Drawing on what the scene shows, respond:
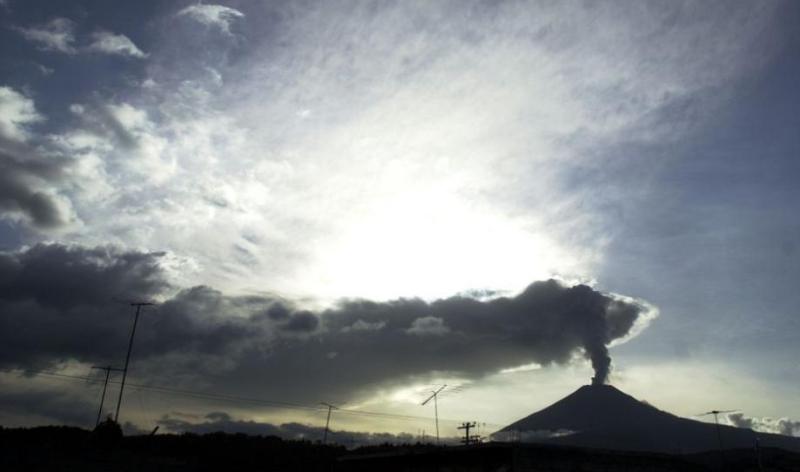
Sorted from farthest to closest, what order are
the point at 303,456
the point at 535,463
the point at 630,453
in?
the point at 303,456 → the point at 630,453 → the point at 535,463

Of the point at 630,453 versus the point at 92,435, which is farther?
the point at 92,435

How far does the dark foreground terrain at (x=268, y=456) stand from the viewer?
25719 millimetres

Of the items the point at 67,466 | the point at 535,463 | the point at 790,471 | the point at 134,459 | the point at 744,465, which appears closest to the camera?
the point at 535,463

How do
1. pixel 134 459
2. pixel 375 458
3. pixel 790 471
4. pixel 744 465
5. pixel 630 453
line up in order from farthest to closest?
pixel 744 465 < pixel 790 471 < pixel 134 459 < pixel 375 458 < pixel 630 453

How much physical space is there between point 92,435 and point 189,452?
13.2 metres

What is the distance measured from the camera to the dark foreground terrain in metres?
25.7

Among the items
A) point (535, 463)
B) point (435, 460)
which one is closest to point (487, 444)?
point (535, 463)

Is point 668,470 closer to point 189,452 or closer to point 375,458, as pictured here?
point 375,458

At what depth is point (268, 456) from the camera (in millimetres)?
78812

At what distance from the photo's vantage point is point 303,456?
82.1 m

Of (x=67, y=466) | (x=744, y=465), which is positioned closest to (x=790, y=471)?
(x=744, y=465)

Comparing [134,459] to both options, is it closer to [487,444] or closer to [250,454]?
[250,454]

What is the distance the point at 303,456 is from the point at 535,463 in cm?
6534

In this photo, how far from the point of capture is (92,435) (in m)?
70.1
